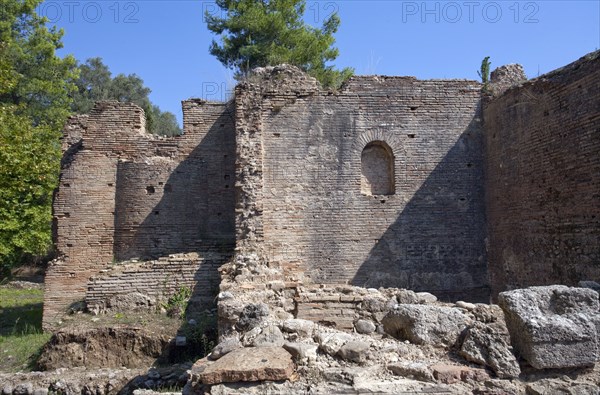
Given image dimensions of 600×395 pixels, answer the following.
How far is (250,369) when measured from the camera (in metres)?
3.76

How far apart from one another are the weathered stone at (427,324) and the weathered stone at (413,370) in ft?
1.85

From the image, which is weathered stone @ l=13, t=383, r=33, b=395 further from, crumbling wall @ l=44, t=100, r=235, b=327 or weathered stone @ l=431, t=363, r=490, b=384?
weathered stone @ l=431, t=363, r=490, b=384

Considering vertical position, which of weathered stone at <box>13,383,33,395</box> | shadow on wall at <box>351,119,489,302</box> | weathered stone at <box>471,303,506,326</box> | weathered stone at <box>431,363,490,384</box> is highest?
shadow on wall at <box>351,119,489,302</box>

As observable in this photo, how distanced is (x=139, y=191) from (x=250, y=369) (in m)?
8.55

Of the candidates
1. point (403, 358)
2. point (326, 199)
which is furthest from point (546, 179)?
point (403, 358)

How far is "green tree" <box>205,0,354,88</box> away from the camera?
20.3 metres

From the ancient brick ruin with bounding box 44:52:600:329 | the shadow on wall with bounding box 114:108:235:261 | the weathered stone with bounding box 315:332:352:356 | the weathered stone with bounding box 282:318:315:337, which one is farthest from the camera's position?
the shadow on wall with bounding box 114:108:235:261

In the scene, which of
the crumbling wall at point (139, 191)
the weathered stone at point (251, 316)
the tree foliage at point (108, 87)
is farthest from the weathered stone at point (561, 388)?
the tree foliage at point (108, 87)

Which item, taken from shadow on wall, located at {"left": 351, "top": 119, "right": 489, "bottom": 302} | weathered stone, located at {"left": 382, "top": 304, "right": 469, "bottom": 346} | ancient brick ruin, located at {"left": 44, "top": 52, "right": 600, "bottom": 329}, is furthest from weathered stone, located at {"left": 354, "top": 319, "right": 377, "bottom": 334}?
shadow on wall, located at {"left": 351, "top": 119, "right": 489, "bottom": 302}

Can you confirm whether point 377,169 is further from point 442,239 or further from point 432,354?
point 432,354

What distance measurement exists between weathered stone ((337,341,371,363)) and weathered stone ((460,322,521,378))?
859mm

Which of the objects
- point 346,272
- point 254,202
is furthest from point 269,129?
point 346,272

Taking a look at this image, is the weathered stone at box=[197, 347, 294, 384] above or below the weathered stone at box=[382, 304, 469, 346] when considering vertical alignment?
below

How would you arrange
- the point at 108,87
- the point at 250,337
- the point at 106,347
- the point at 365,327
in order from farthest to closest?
1. the point at 108,87
2. the point at 106,347
3. the point at 365,327
4. the point at 250,337
